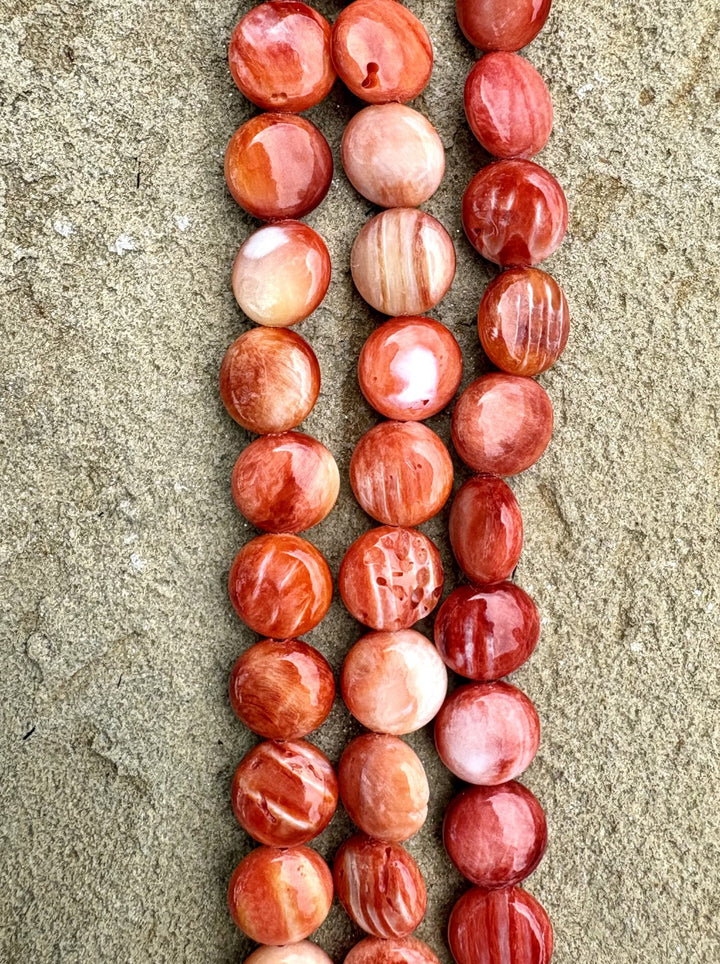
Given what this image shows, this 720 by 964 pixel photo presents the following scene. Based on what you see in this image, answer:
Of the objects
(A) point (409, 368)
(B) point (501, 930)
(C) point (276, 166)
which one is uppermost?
(C) point (276, 166)

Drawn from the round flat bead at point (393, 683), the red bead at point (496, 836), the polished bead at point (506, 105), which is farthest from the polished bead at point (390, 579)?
the polished bead at point (506, 105)

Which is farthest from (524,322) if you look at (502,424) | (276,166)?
(276,166)

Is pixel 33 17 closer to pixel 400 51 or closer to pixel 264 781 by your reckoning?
pixel 400 51

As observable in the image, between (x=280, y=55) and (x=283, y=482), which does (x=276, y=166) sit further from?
(x=283, y=482)

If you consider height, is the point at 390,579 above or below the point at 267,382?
below

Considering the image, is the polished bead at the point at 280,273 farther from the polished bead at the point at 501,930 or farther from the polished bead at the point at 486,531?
the polished bead at the point at 501,930

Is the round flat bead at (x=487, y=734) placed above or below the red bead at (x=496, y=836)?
above

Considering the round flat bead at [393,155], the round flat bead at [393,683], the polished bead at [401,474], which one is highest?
the round flat bead at [393,155]
